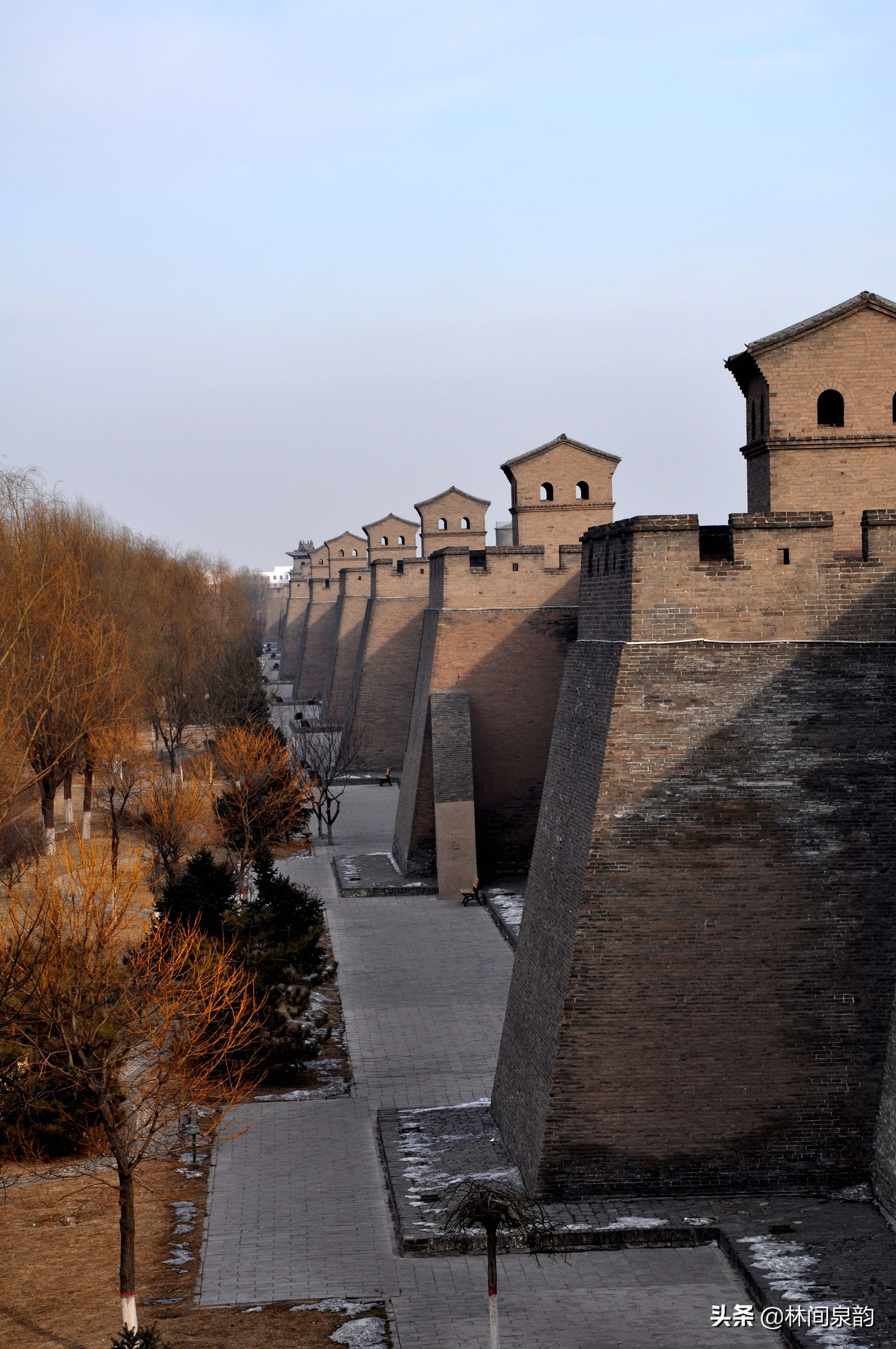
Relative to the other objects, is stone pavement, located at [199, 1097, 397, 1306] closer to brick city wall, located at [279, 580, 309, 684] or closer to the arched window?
the arched window

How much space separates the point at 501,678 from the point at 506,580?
1.58m

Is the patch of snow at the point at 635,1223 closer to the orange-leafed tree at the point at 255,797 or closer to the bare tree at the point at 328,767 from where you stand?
the orange-leafed tree at the point at 255,797

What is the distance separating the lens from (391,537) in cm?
4094

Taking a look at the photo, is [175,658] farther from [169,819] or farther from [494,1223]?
[494,1223]

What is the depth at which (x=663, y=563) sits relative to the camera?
905 cm

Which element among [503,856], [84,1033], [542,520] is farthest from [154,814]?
[84,1033]

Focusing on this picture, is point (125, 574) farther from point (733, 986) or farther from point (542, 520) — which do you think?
point (733, 986)

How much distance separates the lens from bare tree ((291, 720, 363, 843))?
82.2 feet

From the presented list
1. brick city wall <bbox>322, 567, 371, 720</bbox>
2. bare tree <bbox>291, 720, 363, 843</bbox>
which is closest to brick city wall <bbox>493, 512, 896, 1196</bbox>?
bare tree <bbox>291, 720, 363, 843</bbox>

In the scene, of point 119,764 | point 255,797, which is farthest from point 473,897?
point 119,764

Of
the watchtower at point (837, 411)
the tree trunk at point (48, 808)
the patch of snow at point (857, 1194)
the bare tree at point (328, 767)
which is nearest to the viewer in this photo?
the patch of snow at point (857, 1194)

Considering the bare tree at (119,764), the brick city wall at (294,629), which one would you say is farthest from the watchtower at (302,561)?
the bare tree at (119,764)

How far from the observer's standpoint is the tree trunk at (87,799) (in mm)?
20297

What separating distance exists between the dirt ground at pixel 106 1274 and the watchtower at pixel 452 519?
2280 centimetres
